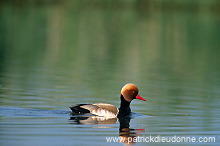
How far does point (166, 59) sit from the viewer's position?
2927 centimetres

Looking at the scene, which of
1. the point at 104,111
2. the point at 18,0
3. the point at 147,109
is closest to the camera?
the point at 104,111

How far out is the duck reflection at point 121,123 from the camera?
11.5m

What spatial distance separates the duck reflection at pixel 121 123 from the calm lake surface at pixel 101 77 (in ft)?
0.09

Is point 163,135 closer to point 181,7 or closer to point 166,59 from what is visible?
point 166,59

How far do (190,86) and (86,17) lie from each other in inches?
1581

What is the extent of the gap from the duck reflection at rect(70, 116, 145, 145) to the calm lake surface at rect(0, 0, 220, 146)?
26mm

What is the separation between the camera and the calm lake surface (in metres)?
12.3

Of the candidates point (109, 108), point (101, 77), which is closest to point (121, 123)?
point (109, 108)

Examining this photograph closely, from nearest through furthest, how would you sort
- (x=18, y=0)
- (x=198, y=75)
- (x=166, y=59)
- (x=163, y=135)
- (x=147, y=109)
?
(x=163, y=135), (x=147, y=109), (x=198, y=75), (x=166, y=59), (x=18, y=0)

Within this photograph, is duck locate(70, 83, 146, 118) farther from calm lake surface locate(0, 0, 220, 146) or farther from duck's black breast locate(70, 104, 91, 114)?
Result: calm lake surface locate(0, 0, 220, 146)

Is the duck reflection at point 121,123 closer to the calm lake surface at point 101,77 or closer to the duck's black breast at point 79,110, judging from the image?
the calm lake surface at point 101,77

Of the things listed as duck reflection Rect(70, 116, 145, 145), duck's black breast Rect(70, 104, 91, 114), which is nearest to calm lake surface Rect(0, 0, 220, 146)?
duck reflection Rect(70, 116, 145, 145)

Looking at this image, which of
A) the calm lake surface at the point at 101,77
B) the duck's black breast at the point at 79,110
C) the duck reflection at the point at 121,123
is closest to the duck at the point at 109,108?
the duck's black breast at the point at 79,110

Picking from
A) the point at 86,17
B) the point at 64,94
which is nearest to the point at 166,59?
the point at 64,94
